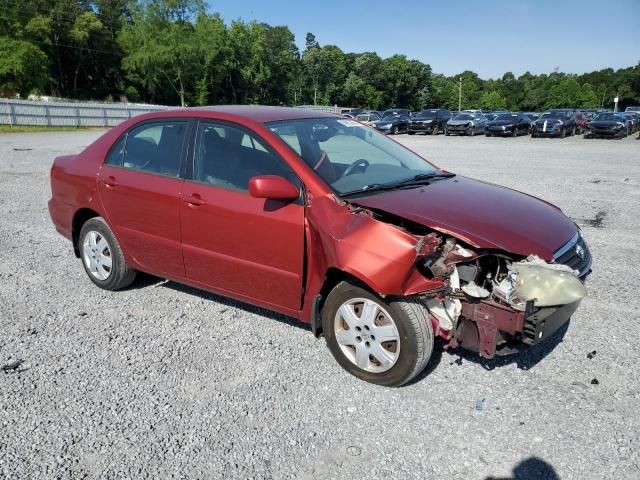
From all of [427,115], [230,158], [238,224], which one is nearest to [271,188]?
[238,224]

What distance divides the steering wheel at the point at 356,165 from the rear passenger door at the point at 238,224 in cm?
48

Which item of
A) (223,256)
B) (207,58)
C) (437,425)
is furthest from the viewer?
(207,58)

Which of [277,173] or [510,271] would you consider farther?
[277,173]

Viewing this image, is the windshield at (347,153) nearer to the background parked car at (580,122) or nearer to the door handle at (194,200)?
the door handle at (194,200)

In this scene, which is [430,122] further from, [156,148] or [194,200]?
[194,200]

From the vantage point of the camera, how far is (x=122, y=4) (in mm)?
86562

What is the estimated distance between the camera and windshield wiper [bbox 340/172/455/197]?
3680 millimetres

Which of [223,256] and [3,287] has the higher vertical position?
[223,256]

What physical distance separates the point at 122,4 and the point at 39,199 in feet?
295

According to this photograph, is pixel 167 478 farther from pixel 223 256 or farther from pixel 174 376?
pixel 223 256

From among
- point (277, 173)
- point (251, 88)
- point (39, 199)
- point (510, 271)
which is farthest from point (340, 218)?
point (251, 88)

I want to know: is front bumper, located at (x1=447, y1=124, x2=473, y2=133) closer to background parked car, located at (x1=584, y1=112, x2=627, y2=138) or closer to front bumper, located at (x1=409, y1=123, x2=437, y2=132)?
front bumper, located at (x1=409, y1=123, x2=437, y2=132)

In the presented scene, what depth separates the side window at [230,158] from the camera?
12.4 ft

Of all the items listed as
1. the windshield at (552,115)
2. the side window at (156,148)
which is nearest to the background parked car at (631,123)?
the windshield at (552,115)
